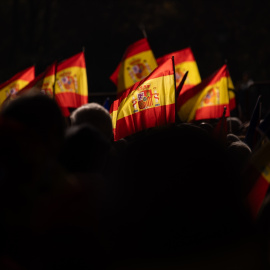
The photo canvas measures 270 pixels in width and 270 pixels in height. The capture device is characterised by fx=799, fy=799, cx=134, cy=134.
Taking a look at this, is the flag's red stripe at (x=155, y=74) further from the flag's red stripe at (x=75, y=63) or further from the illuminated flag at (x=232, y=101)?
the illuminated flag at (x=232, y=101)

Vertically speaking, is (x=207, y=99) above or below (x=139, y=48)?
below

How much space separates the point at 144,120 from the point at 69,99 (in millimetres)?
3982

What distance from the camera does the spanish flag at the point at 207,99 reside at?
34.5 ft

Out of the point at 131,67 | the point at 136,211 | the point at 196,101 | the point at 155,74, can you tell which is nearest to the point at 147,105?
the point at 155,74

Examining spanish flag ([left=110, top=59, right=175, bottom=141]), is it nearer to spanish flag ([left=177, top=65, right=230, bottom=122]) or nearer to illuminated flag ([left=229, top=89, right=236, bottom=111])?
spanish flag ([left=177, top=65, right=230, bottom=122])

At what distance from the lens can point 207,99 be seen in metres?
10.7

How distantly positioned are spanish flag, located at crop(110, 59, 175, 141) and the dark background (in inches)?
861

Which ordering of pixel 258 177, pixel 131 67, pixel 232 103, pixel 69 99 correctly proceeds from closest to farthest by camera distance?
pixel 258 177
pixel 69 99
pixel 131 67
pixel 232 103

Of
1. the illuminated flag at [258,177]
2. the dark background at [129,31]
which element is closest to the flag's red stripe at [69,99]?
the illuminated flag at [258,177]

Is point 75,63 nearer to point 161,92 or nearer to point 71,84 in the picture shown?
point 71,84

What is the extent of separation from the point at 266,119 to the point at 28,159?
3.58m

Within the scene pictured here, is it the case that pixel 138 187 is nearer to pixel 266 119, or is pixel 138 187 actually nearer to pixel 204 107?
pixel 266 119

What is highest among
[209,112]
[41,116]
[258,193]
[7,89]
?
[41,116]

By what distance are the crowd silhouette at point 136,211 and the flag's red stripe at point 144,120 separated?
4.91 metres
